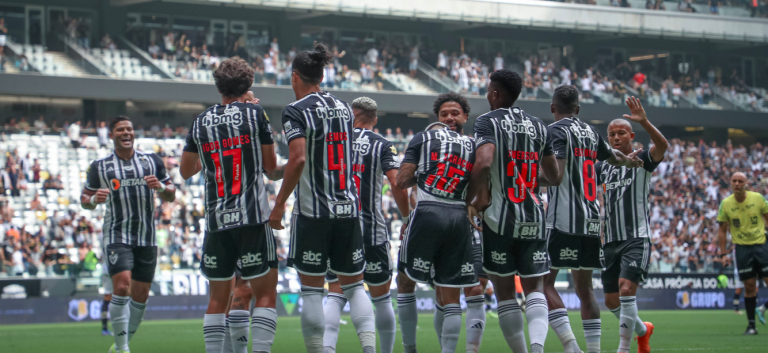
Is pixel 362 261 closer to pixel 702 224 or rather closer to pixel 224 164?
pixel 224 164

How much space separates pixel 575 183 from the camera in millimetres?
7723

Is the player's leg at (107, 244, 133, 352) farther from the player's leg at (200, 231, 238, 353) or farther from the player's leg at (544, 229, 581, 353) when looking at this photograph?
the player's leg at (544, 229, 581, 353)

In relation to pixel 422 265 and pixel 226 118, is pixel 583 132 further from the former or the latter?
pixel 226 118

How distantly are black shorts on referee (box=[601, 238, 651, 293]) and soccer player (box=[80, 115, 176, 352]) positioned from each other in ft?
16.8

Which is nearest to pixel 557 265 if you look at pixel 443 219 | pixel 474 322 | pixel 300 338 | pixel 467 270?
pixel 474 322

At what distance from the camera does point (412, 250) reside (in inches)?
271

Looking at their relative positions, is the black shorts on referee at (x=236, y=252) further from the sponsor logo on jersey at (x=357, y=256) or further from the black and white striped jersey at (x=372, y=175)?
the black and white striped jersey at (x=372, y=175)

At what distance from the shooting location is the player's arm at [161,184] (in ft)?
29.8

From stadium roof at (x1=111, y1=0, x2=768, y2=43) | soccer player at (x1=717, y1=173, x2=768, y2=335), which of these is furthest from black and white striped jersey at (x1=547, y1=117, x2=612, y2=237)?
stadium roof at (x1=111, y1=0, x2=768, y2=43)

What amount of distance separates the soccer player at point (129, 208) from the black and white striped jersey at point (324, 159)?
11.3ft

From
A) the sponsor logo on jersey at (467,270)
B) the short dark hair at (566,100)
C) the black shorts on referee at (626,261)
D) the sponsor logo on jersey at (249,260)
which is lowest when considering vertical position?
the black shorts on referee at (626,261)

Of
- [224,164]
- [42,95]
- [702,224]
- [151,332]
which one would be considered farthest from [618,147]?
[42,95]

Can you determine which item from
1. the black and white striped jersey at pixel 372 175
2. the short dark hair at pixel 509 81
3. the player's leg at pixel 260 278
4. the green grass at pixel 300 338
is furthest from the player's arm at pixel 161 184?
the short dark hair at pixel 509 81

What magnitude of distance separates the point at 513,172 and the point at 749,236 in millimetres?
8415
